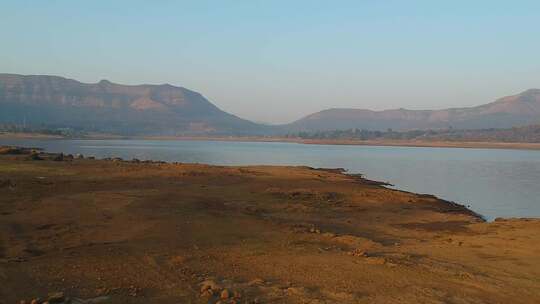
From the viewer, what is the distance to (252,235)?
14273mm

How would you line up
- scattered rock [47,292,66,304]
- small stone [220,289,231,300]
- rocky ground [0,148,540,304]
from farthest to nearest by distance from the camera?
rocky ground [0,148,540,304] < small stone [220,289,231,300] < scattered rock [47,292,66,304]

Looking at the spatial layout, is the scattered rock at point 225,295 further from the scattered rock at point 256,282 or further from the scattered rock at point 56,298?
the scattered rock at point 56,298

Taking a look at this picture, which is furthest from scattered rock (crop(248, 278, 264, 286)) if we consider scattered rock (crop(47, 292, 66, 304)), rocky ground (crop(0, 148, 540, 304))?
scattered rock (crop(47, 292, 66, 304))

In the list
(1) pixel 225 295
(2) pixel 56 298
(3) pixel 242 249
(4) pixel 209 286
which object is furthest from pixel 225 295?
(3) pixel 242 249

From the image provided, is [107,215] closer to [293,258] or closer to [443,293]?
[293,258]

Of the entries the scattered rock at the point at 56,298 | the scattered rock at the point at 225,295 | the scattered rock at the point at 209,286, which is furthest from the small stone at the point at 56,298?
the scattered rock at the point at 225,295

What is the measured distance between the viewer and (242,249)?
12453 mm

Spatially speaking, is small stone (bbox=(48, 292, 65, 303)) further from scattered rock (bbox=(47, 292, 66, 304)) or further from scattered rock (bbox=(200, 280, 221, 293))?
scattered rock (bbox=(200, 280, 221, 293))

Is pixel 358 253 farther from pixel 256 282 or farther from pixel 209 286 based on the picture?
pixel 209 286

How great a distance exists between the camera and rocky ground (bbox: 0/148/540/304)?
8906mm

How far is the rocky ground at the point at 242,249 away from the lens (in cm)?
891

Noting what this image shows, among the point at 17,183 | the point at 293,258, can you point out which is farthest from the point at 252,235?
the point at 17,183

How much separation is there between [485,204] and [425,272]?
871 inches

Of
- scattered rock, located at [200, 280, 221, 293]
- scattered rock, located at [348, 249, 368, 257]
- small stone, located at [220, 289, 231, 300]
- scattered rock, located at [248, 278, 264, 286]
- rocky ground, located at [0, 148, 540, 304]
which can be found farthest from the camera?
scattered rock, located at [348, 249, 368, 257]
